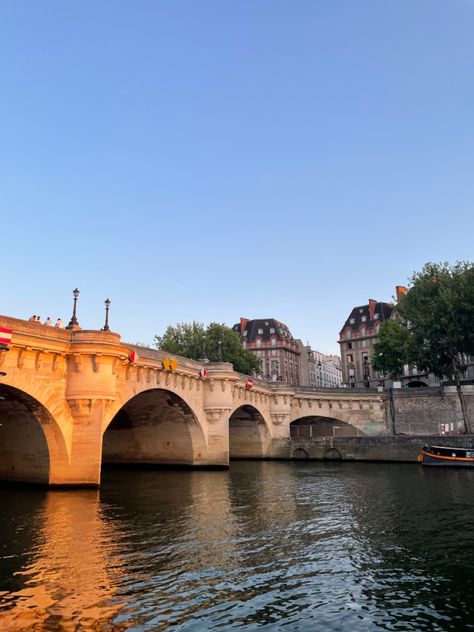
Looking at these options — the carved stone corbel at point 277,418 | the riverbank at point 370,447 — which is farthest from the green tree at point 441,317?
the carved stone corbel at point 277,418

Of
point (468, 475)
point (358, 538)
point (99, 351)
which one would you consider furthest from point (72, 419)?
point (468, 475)

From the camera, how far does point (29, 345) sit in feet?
85.8

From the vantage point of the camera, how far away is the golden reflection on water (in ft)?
34.8

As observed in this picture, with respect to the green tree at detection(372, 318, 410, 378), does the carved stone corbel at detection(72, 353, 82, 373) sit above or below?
below

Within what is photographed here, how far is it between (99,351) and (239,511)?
39.3ft

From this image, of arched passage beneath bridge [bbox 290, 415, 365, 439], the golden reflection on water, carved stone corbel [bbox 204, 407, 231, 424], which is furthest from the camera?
arched passage beneath bridge [bbox 290, 415, 365, 439]

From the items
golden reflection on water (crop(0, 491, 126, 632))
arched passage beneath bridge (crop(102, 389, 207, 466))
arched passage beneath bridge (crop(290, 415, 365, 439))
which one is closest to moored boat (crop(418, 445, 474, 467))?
arched passage beneath bridge (crop(290, 415, 365, 439))

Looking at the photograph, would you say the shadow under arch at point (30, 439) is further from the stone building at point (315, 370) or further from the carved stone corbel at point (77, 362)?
the stone building at point (315, 370)

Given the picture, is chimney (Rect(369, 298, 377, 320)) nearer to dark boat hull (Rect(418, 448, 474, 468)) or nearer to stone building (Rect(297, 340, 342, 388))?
stone building (Rect(297, 340, 342, 388))

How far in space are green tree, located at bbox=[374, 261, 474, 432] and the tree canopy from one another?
2839cm

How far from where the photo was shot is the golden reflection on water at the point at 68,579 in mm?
10609

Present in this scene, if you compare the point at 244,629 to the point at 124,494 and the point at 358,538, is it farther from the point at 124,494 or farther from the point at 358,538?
the point at 124,494

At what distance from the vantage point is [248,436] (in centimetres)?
6281

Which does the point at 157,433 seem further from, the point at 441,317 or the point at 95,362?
the point at 441,317
